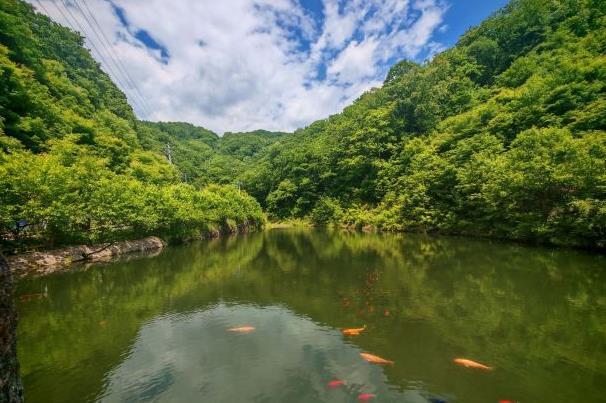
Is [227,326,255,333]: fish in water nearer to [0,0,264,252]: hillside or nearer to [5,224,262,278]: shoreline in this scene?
[5,224,262,278]: shoreline

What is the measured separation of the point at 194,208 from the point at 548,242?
3479 cm

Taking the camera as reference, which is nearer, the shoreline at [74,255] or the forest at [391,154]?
the shoreline at [74,255]

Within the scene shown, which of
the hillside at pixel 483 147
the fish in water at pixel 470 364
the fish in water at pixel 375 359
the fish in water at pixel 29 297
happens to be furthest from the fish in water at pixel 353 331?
the hillside at pixel 483 147

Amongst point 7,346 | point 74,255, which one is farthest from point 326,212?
point 7,346

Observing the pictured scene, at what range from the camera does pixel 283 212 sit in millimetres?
79062

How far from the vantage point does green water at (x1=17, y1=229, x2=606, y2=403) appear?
23.6 ft

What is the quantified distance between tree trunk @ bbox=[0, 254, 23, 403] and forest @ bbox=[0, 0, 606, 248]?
2116 cm

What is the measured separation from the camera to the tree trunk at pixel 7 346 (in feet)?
10.1

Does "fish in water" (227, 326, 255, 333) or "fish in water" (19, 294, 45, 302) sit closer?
"fish in water" (227, 326, 255, 333)

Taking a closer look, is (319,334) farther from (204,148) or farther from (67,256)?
(204,148)

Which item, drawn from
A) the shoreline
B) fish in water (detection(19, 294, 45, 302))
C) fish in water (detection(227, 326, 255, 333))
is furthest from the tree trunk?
the shoreline

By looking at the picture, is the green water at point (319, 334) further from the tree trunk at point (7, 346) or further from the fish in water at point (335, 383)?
the tree trunk at point (7, 346)

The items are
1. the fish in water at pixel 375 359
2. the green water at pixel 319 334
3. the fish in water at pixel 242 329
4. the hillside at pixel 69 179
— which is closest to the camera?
the green water at pixel 319 334

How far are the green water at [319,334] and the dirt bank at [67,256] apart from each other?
345 centimetres
